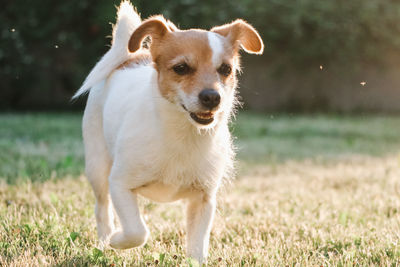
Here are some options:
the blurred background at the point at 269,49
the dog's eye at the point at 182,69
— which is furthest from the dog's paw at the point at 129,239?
the blurred background at the point at 269,49

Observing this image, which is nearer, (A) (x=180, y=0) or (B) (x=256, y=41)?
(B) (x=256, y=41)

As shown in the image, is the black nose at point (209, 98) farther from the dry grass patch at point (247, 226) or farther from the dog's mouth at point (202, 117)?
the dry grass patch at point (247, 226)

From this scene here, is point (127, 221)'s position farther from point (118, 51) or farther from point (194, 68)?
point (118, 51)

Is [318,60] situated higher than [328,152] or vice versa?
[318,60]

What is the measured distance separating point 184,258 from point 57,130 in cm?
744

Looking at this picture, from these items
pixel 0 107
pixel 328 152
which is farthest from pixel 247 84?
pixel 328 152

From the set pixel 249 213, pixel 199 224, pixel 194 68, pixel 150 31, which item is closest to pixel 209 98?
A: pixel 194 68

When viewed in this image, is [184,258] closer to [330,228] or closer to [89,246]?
[89,246]

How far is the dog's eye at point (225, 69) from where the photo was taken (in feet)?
10.7

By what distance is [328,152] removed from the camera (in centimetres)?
838

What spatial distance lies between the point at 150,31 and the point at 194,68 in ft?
1.45

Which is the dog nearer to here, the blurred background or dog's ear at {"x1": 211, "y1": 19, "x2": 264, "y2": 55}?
dog's ear at {"x1": 211, "y1": 19, "x2": 264, "y2": 55}

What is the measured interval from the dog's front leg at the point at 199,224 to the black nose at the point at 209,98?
2.11ft

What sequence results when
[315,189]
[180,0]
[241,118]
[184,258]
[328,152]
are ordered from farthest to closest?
1. [180,0]
2. [241,118]
3. [328,152]
4. [315,189]
5. [184,258]
